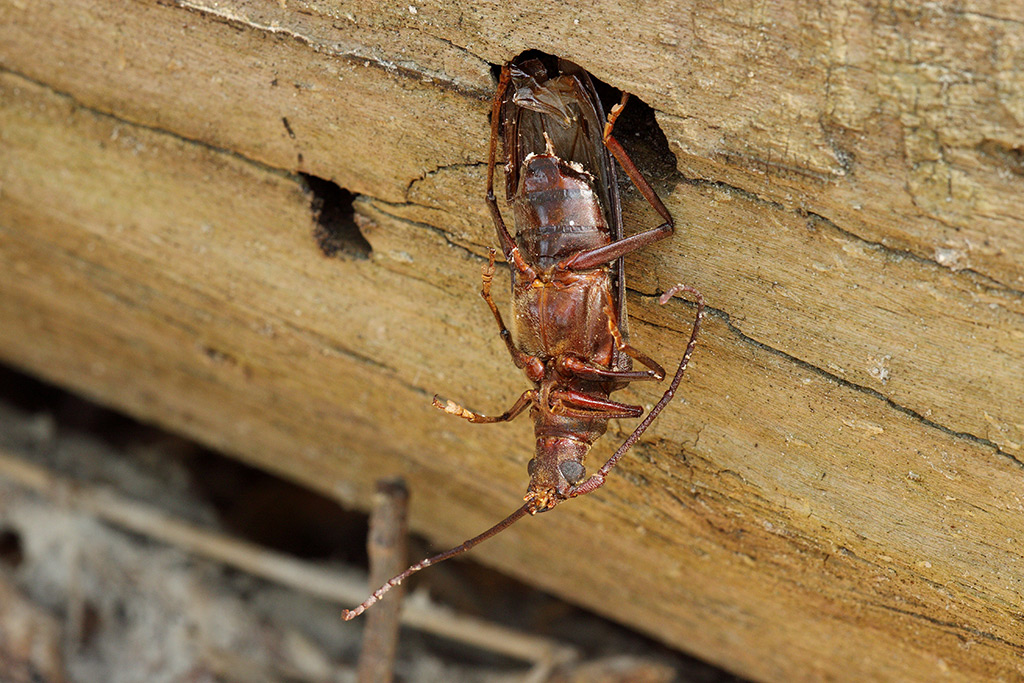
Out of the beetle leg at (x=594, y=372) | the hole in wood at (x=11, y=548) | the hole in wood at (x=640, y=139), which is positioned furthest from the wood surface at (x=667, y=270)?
the hole in wood at (x=11, y=548)

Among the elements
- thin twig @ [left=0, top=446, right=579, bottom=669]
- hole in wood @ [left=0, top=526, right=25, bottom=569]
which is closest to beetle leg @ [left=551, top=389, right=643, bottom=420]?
thin twig @ [left=0, top=446, right=579, bottom=669]

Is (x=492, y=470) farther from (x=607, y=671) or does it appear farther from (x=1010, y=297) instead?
(x=1010, y=297)

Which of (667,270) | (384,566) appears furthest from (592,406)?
(384,566)

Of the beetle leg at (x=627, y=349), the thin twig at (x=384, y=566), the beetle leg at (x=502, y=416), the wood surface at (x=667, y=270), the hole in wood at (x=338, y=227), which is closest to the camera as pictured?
the wood surface at (x=667, y=270)

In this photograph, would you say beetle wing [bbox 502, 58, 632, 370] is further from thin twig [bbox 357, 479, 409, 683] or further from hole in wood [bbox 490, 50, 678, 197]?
thin twig [bbox 357, 479, 409, 683]

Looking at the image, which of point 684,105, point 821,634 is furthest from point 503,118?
point 821,634

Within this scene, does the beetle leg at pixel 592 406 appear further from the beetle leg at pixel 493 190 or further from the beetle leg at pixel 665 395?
the beetle leg at pixel 493 190
